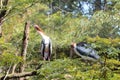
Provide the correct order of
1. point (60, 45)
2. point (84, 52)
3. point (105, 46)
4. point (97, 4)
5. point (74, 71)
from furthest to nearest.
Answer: point (97, 4) < point (60, 45) < point (84, 52) < point (74, 71) < point (105, 46)

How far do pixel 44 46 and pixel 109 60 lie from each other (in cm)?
144

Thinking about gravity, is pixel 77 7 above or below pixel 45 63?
above

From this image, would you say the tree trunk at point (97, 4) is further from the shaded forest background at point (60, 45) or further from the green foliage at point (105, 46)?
the green foliage at point (105, 46)

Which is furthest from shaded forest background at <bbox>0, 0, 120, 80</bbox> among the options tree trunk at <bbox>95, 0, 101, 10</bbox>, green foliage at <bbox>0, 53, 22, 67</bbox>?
tree trunk at <bbox>95, 0, 101, 10</bbox>

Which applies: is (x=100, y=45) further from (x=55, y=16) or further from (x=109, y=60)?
(x=55, y=16)

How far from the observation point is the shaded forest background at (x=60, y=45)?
254 cm

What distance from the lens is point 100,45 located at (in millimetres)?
2457

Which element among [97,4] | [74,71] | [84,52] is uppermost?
[97,4]

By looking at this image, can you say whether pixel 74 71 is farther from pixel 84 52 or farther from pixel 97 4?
pixel 97 4

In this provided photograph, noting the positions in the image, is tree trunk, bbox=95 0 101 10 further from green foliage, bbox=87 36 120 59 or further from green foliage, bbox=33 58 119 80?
green foliage, bbox=87 36 120 59

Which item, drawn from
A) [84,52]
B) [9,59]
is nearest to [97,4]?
[9,59]

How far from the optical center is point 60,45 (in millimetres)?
5617

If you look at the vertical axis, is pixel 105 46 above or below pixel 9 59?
above

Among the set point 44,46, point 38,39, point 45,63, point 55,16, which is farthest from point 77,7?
point 45,63
